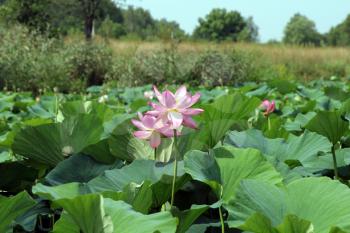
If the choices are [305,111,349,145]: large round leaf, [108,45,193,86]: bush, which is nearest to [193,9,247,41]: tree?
[108,45,193,86]: bush

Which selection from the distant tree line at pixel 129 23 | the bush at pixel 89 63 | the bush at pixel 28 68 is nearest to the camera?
the bush at pixel 28 68

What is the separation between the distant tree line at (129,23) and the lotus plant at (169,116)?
10.6m

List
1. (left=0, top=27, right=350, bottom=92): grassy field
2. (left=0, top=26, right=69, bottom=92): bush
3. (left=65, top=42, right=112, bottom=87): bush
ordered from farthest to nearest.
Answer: (left=65, top=42, right=112, bottom=87): bush, (left=0, top=27, right=350, bottom=92): grassy field, (left=0, top=26, right=69, bottom=92): bush

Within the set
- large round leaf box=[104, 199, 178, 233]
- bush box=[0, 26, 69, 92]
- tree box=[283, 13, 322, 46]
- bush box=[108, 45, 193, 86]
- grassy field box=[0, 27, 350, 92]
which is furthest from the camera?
tree box=[283, 13, 322, 46]

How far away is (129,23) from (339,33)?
1456 inches

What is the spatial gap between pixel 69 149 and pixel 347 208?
0.67m

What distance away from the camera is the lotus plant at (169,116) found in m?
0.89

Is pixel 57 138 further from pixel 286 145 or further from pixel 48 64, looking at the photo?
pixel 48 64

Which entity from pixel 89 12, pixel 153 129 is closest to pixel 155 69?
pixel 153 129

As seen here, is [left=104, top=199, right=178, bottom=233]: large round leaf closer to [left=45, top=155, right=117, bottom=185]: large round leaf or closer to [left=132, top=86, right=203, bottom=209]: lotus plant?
[left=132, top=86, right=203, bottom=209]: lotus plant

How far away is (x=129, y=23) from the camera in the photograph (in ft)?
310

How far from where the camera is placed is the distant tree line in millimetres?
20375

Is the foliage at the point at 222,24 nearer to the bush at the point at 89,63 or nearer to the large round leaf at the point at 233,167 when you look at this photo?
the bush at the point at 89,63

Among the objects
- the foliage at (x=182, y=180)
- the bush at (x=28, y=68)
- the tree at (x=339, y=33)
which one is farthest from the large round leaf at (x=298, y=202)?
the tree at (x=339, y=33)
